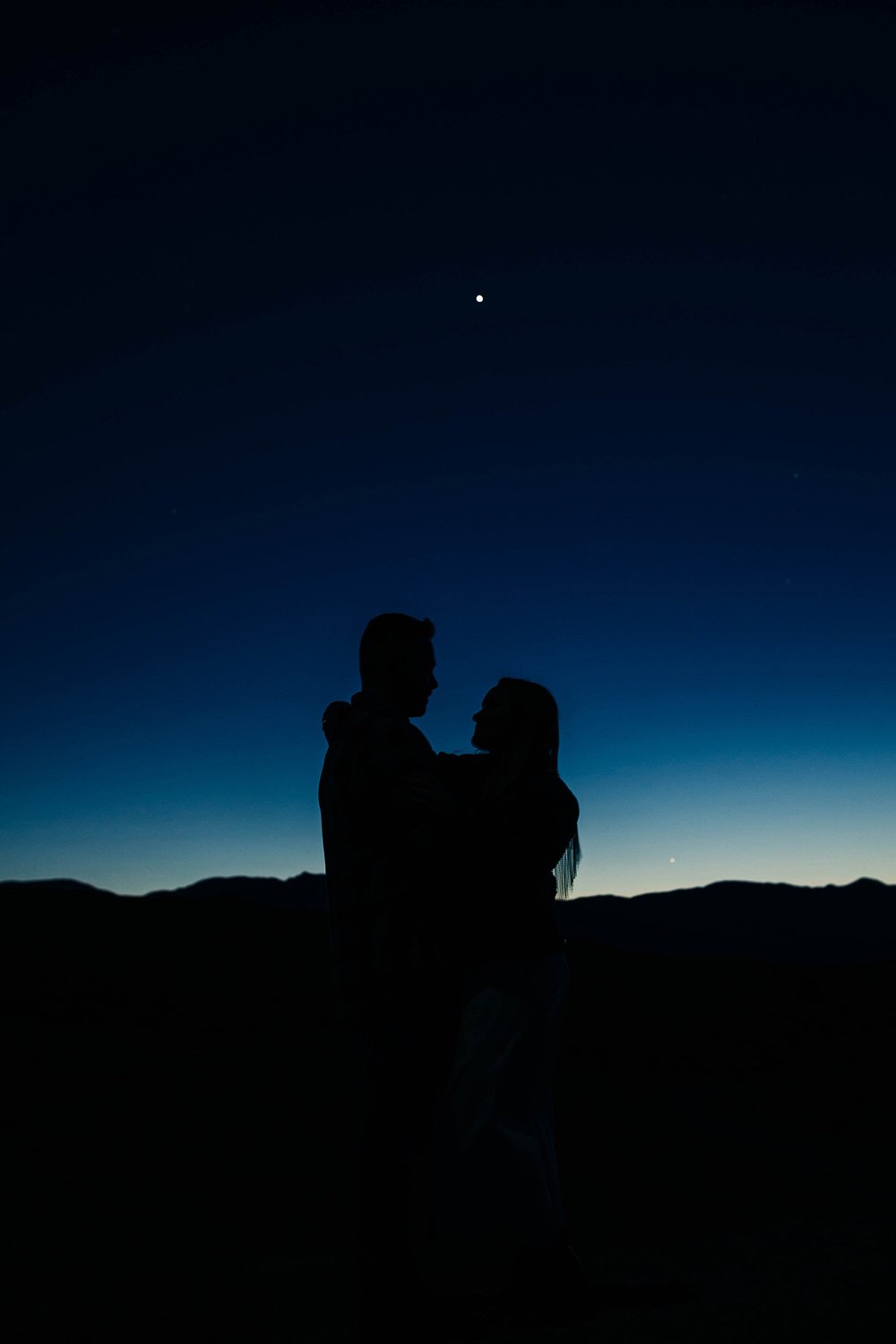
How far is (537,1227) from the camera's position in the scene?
3.70 m

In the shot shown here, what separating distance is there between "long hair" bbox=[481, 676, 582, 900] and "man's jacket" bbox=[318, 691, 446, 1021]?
0.31m

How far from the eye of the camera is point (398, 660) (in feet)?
12.5

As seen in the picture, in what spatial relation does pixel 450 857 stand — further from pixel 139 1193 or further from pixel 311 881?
pixel 311 881

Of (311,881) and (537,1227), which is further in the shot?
(311,881)

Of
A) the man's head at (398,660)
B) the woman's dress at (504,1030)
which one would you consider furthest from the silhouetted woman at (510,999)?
the man's head at (398,660)

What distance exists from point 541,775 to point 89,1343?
2710 millimetres

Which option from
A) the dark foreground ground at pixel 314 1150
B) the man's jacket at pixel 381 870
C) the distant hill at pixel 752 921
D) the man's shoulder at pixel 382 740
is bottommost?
the dark foreground ground at pixel 314 1150

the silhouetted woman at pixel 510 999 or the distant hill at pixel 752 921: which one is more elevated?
the distant hill at pixel 752 921

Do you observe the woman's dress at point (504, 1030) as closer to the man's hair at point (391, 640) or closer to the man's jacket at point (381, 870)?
the man's jacket at point (381, 870)

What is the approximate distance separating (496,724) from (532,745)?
16cm

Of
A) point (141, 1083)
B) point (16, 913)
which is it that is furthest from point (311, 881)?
point (141, 1083)

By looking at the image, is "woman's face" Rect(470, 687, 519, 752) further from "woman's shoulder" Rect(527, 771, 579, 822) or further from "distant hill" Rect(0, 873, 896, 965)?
"distant hill" Rect(0, 873, 896, 965)

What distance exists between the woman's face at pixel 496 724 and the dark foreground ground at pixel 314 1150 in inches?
77.9

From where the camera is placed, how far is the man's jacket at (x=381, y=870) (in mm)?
3443
